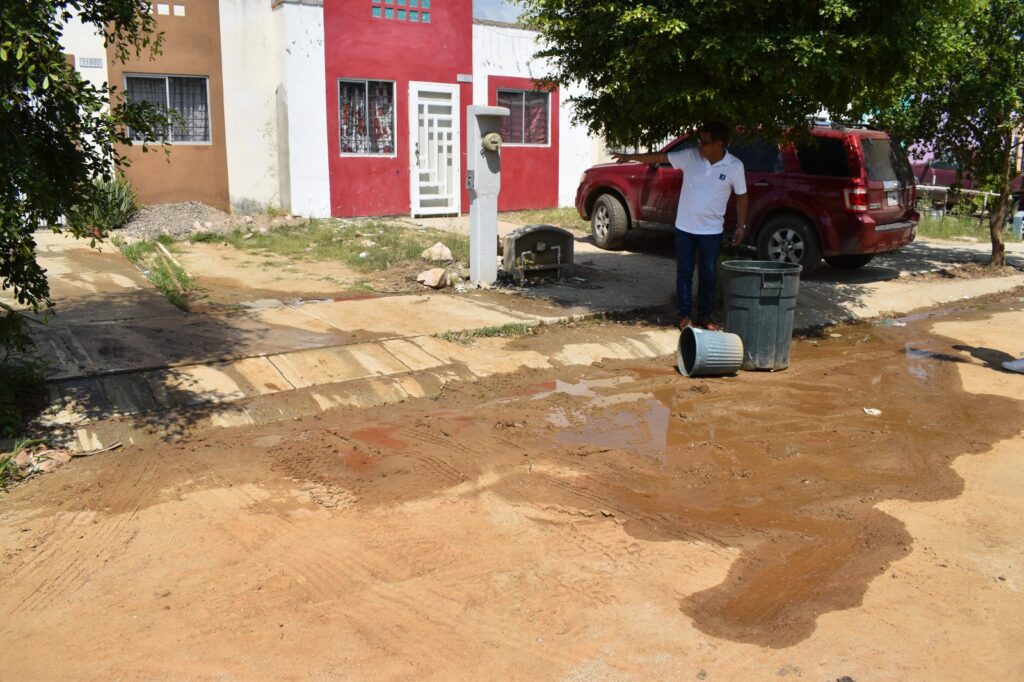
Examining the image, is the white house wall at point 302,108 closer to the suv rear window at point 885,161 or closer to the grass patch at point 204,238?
the grass patch at point 204,238

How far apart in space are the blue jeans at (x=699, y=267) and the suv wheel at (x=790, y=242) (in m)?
3.05

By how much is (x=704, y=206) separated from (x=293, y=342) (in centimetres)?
396

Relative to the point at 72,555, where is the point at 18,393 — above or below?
above

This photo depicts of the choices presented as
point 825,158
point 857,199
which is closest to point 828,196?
point 857,199

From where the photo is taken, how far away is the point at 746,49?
7.59 metres

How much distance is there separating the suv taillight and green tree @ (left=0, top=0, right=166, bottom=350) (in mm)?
8242

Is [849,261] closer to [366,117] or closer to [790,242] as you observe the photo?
[790,242]

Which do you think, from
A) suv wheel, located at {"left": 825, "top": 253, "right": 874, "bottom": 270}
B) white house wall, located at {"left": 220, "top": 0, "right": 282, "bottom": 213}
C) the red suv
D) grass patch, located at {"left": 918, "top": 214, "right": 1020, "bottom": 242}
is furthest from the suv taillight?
white house wall, located at {"left": 220, "top": 0, "right": 282, "bottom": 213}

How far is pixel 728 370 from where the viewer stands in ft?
25.2

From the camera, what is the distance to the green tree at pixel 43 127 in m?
4.77

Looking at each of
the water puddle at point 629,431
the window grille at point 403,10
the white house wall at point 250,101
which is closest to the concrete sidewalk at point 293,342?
the water puddle at point 629,431

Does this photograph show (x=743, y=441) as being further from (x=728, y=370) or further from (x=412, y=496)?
(x=412, y=496)

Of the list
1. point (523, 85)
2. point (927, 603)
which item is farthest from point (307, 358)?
point (523, 85)

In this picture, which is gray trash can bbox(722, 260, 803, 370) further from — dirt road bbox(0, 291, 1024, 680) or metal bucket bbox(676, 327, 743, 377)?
dirt road bbox(0, 291, 1024, 680)
